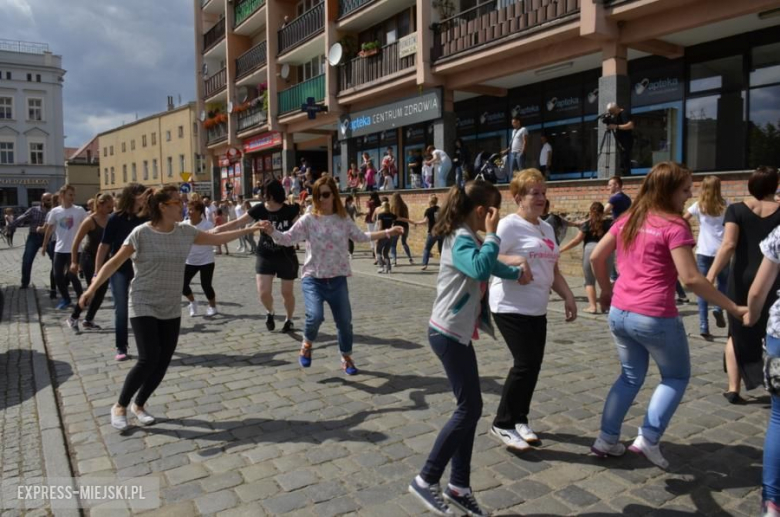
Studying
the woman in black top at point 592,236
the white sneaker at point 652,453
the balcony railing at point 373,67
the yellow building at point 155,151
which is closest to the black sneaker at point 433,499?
the white sneaker at point 652,453

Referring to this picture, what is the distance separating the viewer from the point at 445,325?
10.5 ft

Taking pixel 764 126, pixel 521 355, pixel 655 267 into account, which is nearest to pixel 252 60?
pixel 764 126

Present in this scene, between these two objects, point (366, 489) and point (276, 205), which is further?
point (276, 205)

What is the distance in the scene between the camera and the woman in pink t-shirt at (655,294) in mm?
3396

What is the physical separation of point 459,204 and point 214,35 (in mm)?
36904

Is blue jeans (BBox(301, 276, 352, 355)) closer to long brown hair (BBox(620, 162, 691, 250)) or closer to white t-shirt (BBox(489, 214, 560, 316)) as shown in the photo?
white t-shirt (BBox(489, 214, 560, 316))

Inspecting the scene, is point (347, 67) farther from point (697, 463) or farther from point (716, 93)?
point (697, 463)

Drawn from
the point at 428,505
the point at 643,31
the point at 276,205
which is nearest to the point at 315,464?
the point at 428,505

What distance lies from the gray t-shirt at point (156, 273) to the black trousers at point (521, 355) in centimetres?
241

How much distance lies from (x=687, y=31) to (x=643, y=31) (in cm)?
103

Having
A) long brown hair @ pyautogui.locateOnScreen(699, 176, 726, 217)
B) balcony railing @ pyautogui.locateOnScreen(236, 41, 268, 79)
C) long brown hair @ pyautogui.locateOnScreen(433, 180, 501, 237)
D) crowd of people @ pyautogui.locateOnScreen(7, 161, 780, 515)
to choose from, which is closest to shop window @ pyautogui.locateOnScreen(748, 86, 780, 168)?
long brown hair @ pyautogui.locateOnScreen(699, 176, 726, 217)

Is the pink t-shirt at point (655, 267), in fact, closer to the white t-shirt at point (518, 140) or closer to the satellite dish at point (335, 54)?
the white t-shirt at point (518, 140)

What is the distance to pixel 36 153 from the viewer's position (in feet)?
209

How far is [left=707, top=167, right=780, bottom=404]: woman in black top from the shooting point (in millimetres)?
4672
